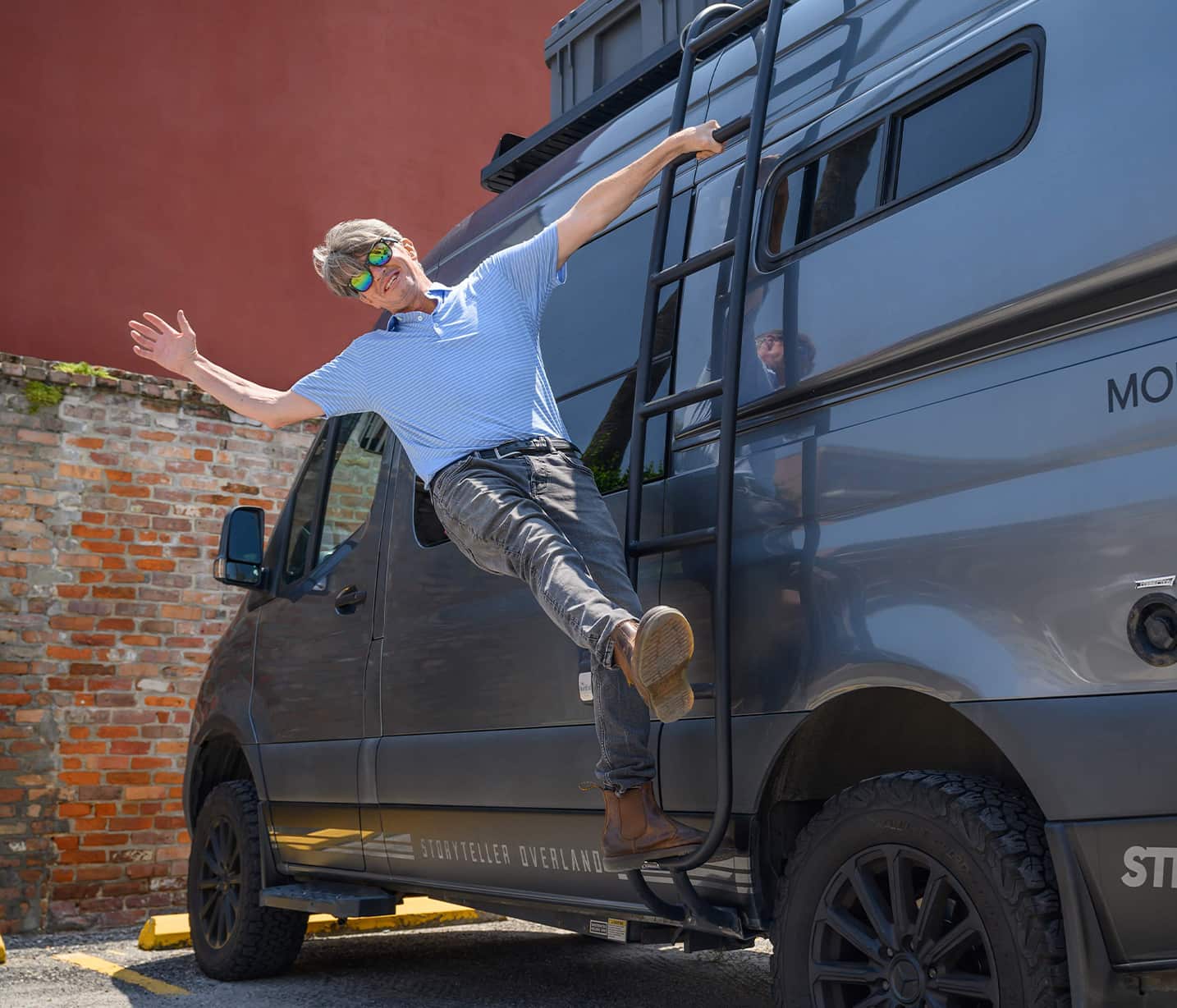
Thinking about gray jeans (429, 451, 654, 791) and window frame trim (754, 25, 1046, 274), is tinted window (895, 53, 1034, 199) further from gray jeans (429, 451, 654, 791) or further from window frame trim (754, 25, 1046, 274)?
gray jeans (429, 451, 654, 791)

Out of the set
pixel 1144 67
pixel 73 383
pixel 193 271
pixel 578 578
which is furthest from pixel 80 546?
pixel 1144 67

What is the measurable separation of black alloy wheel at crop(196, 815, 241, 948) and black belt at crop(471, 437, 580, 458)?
2655 mm

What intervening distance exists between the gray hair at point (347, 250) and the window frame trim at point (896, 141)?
1.13m

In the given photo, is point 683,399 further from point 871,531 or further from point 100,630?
point 100,630

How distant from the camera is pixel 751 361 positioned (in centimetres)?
308

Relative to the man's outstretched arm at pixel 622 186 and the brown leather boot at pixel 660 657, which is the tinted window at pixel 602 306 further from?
the brown leather boot at pixel 660 657

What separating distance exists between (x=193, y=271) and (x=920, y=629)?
7996 mm

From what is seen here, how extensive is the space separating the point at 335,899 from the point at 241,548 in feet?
4.64

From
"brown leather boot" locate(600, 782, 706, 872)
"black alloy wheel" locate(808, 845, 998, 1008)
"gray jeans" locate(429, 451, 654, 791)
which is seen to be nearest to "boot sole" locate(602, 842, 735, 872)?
"brown leather boot" locate(600, 782, 706, 872)

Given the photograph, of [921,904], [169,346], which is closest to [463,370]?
[169,346]

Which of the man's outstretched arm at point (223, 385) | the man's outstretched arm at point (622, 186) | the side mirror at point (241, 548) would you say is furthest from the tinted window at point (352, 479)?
the man's outstretched arm at point (622, 186)

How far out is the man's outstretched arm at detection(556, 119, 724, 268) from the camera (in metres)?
3.24

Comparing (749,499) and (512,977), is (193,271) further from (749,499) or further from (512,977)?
(749,499)

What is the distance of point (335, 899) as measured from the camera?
15.2 ft
